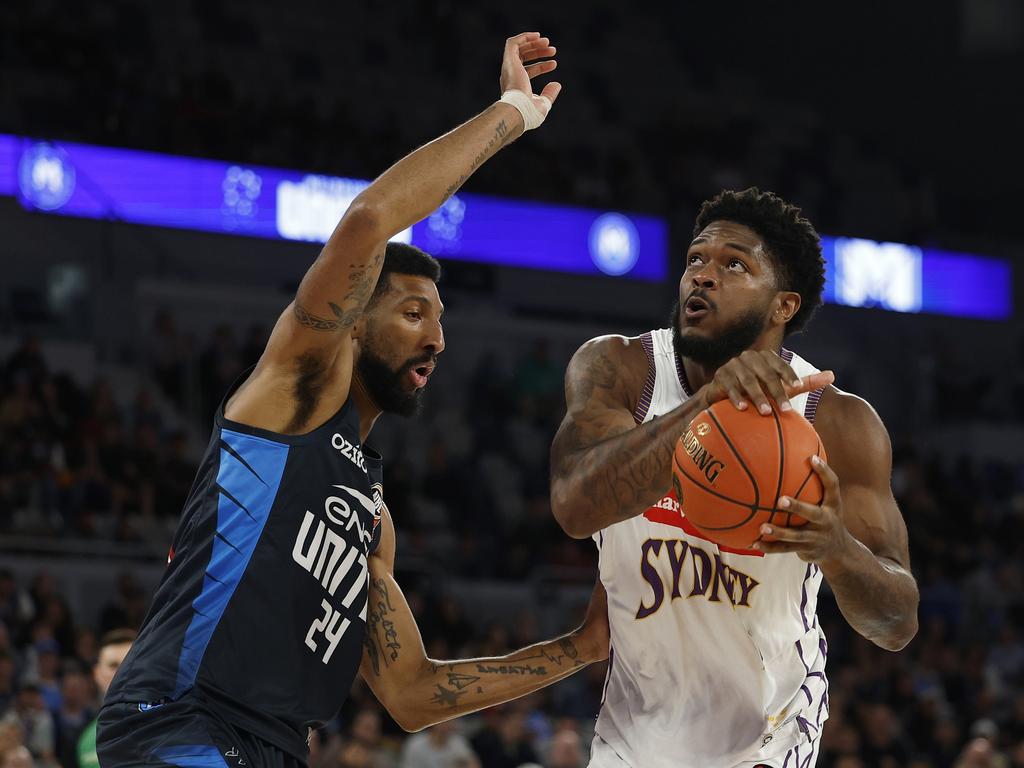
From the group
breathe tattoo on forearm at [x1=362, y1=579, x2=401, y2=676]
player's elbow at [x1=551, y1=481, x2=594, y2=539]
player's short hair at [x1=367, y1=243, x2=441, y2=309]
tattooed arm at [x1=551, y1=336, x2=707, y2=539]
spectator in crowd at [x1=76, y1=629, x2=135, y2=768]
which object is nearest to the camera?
tattooed arm at [x1=551, y1=336, x2=707, y2=539]

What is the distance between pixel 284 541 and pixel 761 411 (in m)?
1.22

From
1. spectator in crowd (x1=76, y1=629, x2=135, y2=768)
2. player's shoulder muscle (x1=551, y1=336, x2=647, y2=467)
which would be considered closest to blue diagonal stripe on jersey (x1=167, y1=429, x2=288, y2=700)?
player's shoulder muscle (x1=551, y1=336, x2=647, y2=467)

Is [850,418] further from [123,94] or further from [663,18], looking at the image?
[663,18]

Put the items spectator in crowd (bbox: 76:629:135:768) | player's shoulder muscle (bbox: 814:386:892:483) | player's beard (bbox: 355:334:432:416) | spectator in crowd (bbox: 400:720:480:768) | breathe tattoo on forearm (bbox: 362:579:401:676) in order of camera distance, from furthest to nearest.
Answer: spectator in crowd (bbox: 400:720:480:768) < spectator in crowd (bbox: 76:629:135:768) < breathe tattoo on forearm (bbox: 362:579:401:676) < player's shoulder muscle (bbox: 814:386:892:483) < player's beard (bbox: 355:334:432:416)

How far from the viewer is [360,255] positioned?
3.52 meters

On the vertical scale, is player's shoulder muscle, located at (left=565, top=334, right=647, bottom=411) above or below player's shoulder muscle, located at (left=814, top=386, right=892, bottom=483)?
above

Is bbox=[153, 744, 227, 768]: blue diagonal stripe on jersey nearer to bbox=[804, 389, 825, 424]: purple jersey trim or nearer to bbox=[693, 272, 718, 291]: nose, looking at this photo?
bbox=[693, 272, 718, 291]: nose

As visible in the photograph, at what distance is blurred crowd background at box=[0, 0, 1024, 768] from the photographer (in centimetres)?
1316

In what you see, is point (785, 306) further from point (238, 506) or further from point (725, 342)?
point (238, 506)

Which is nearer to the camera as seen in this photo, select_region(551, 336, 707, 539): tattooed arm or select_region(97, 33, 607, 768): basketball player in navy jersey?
select_region(97, 33, 607, 768): basketball player in navy jersey

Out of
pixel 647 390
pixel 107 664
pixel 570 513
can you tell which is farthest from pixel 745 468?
pixel 107 664

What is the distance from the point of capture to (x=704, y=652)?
4.29 metres

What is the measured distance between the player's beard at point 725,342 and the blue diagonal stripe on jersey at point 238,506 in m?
1.29

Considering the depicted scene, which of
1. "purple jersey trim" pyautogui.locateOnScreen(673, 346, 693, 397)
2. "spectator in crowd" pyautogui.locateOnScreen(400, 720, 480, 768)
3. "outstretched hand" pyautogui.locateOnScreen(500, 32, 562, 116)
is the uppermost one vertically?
"outstretched hand" pyautogui.locateOnScreen(500, 32, 562, 116)
